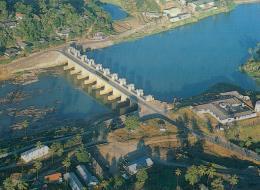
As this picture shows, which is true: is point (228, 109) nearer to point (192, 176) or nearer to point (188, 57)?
point (192, 176)

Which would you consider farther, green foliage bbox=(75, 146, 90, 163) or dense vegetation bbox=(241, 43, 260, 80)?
dense vegetation bbox=(241, 43, 260, 80)

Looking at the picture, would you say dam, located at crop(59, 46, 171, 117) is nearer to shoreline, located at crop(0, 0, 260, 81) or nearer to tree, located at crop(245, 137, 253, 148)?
shoreline, located at crop(0, 0, 260, 81)

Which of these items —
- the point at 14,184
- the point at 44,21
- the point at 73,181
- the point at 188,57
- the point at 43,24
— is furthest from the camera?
the point at 44,21

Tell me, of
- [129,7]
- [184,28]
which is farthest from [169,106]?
[129,7]

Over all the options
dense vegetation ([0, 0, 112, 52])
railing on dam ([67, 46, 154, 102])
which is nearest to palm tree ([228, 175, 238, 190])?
railing on dam ([67, 46, 154, 102])

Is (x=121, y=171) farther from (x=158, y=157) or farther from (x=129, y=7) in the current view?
(x=129, y=7)

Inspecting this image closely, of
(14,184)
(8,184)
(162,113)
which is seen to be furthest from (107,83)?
(8,184)

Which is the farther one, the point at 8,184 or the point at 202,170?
the point at 202,170
